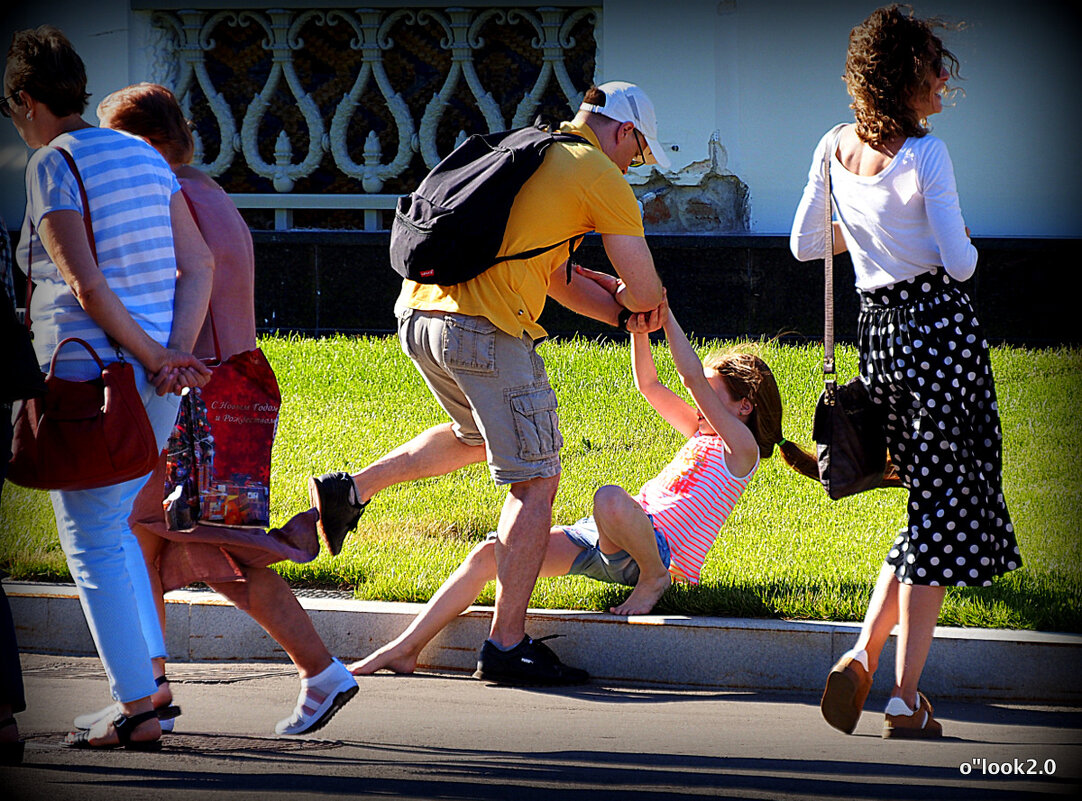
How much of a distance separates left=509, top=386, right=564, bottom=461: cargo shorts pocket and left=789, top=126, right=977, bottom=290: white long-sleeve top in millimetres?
1046

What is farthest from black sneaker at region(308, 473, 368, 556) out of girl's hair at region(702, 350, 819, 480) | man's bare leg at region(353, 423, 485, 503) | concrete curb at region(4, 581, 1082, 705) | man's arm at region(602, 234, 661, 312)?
girl's hair at region(702, 350, 819, 480)

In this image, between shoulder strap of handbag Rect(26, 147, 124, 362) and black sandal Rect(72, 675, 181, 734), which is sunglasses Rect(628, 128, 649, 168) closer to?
shoulder strap of handbag Rect(26, 147, 124, 362)

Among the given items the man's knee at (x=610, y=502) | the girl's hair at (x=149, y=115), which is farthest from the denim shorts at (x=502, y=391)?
the girl's hair at (x=149, y=115)

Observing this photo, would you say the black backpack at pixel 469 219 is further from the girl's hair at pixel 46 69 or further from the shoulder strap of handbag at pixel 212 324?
the girl's hair at pixel 46 69

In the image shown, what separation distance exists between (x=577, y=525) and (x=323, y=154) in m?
7.50

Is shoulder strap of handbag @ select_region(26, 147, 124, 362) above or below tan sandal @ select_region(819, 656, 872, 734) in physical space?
above

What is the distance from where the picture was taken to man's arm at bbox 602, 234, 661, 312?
4.16 metres

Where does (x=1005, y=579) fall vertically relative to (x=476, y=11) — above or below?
below

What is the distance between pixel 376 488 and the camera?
478cm

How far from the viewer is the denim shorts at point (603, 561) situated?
4.69 meters

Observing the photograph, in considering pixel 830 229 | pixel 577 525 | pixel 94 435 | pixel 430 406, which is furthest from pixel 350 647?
pixel 430 406

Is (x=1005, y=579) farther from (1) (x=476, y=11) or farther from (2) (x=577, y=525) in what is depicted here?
(1) (x=476, y=11)

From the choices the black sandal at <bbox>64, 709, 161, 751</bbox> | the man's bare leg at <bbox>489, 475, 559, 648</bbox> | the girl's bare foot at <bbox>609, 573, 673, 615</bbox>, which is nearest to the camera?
the black sandal at <bbox>64, 709, 161, 751</bbox>

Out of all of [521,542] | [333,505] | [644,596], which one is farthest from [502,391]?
[644,596]
